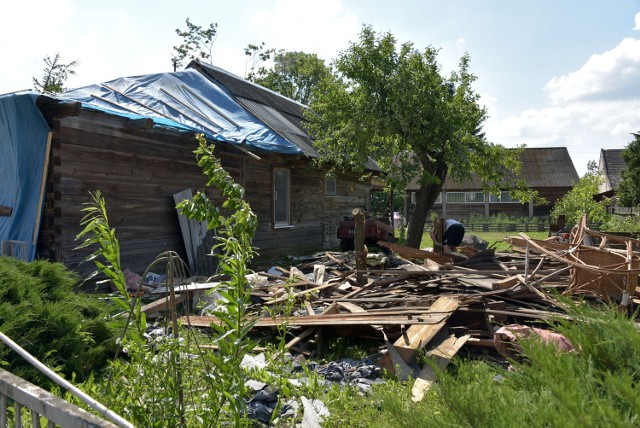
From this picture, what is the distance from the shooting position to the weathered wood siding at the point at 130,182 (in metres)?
8.70

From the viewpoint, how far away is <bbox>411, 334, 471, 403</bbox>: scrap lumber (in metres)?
4.80

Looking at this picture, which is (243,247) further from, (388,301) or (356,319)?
(388,301)

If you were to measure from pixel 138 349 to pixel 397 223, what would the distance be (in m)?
28.4

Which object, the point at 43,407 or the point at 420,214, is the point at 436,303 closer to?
the point at 43,407

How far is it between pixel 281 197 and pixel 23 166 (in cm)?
802

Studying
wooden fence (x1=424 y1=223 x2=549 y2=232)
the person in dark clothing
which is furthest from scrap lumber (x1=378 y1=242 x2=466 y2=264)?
wooden fence (x1=424 y1=223 x2=549 y2=232)

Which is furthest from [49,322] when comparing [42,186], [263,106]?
[263,106]

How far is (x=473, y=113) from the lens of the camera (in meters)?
15.9

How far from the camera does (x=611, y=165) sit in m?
48.4

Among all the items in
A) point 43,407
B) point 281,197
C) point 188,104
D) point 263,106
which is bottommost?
point 43,407

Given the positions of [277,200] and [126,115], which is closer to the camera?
[126,115]

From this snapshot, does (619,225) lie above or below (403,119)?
below

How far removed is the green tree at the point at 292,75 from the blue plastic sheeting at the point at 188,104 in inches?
1171

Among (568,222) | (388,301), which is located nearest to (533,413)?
(388,301)
